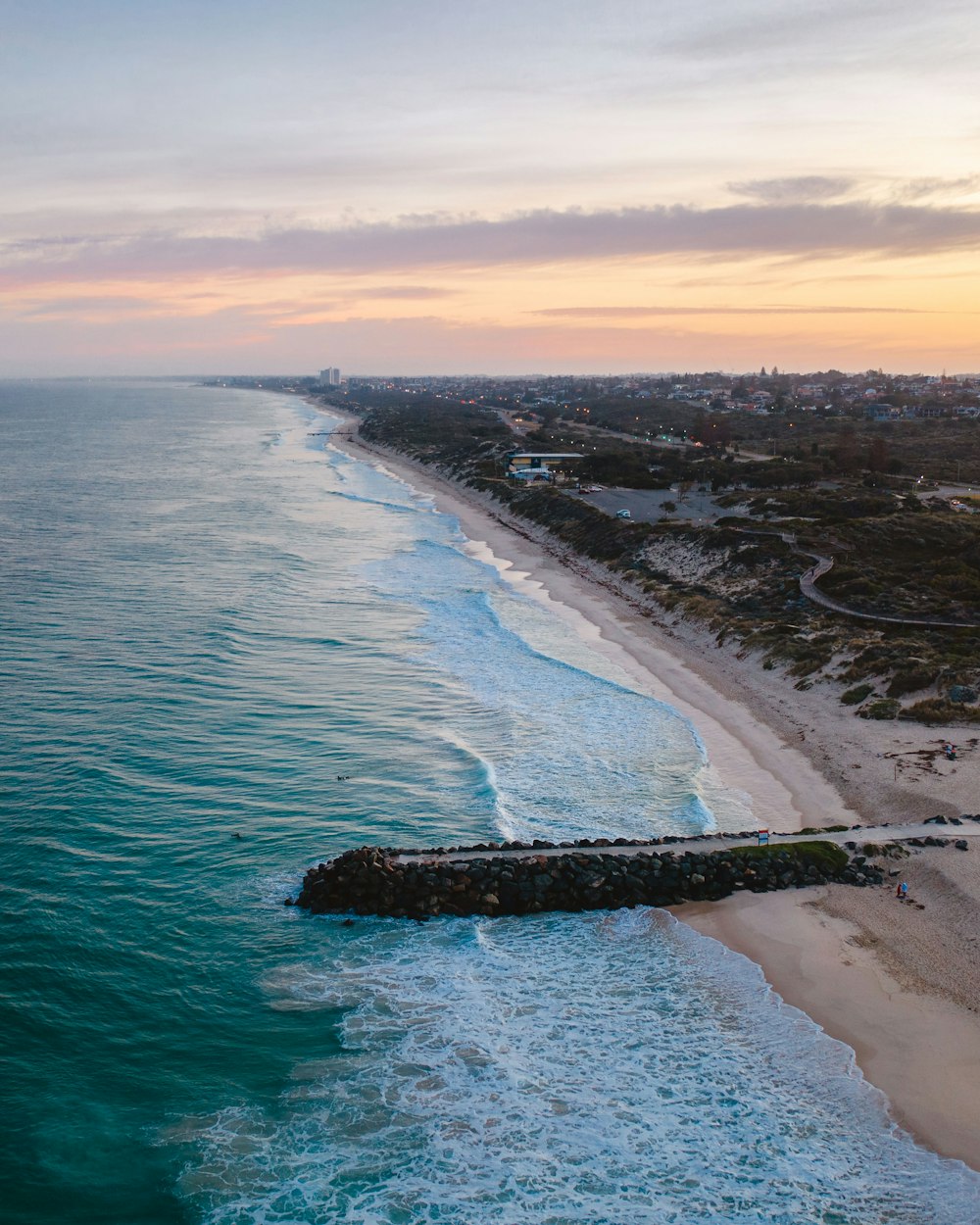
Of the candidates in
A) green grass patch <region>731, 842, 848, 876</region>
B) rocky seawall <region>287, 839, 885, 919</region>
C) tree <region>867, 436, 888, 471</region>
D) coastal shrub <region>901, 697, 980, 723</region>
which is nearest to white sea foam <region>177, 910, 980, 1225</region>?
rocky seawall <region>287, 839, 885, 919</region>

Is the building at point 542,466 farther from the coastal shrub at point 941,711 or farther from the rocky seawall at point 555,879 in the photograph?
the rocky seawall at point 555,879

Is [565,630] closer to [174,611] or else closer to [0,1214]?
[174,611]

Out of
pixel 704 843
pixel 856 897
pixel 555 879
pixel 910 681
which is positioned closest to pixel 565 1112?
pixel 555 879

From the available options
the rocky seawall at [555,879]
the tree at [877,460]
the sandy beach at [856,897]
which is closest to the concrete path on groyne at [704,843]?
the rocky seawall at [555,879]

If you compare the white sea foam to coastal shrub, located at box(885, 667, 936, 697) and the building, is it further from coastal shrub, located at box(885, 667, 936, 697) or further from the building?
the building

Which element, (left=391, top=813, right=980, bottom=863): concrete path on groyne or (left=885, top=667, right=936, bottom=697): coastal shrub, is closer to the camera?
(left=391, top=813, right=980, bottom=863): concrete path on groyne

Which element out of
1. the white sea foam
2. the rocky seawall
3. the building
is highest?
the building

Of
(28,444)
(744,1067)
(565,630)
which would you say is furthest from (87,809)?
(28,444)
